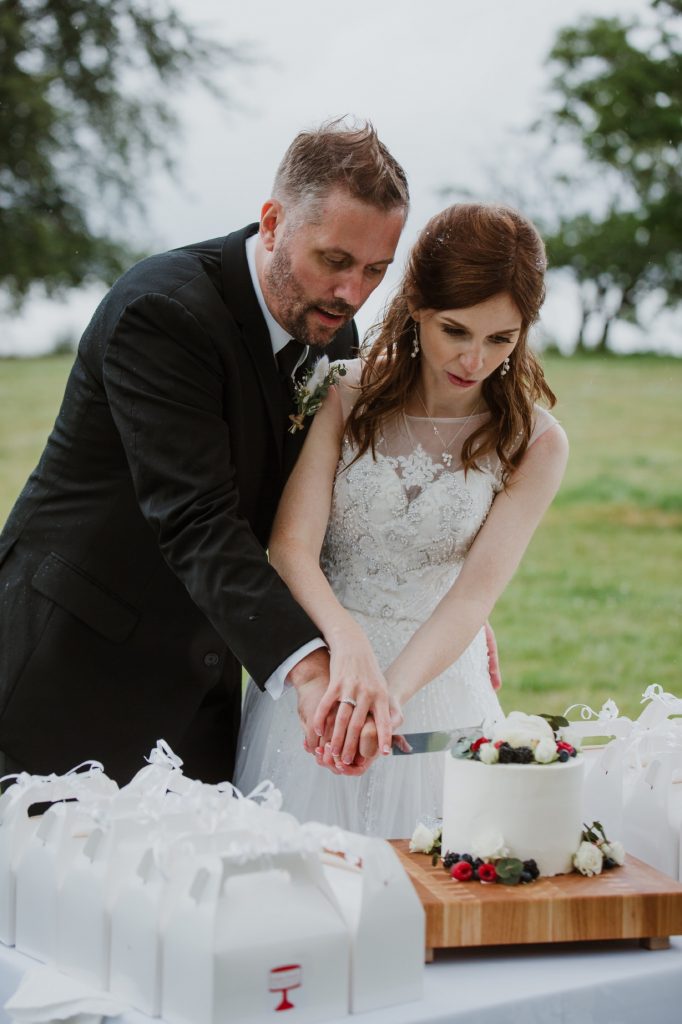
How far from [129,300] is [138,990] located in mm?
1209

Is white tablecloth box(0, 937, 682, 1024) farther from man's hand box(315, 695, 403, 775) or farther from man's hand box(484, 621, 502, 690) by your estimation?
man's hand box(484, 621, 502, 690)

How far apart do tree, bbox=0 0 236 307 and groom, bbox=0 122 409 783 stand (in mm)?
7484

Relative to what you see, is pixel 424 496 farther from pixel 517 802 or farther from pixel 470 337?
pixel 517 802

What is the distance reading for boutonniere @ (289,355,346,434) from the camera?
2443 millimetres

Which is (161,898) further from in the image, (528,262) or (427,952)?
(528,262)

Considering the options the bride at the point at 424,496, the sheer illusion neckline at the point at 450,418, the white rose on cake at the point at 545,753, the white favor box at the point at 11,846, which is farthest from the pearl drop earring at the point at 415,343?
the white favor box at the point at 11,846

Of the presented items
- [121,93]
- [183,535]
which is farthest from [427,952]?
[121,93]

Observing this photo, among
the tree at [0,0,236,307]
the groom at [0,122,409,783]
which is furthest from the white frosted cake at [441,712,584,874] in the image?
the tree at [0,0,236,307]

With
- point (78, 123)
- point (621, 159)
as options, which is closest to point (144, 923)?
point (78, 123)

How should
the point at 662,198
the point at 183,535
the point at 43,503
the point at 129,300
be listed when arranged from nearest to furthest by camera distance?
the point at 183,535 < the point at 129,300 < the point at 43,503 < the point at 662,198

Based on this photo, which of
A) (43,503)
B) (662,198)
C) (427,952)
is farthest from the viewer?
(662,198)

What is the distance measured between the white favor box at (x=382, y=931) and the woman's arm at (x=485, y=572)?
2.40ft

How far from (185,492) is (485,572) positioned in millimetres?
604

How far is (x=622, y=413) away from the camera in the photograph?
1085 centimetres
